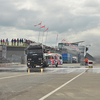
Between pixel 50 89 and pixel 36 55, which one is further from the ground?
pixel 36 55

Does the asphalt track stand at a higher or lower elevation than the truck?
lower

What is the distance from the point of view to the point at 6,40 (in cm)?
7200

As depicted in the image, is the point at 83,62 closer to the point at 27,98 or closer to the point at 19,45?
the point at 19,45

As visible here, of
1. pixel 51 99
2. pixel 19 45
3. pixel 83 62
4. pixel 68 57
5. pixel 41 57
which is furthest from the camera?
pixel 68 57

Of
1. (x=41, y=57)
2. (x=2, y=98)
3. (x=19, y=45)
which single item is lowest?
(x=2, y=98)

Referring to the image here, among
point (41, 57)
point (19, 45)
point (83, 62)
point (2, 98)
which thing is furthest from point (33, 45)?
point (19, 45)

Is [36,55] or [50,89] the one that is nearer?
[50,89]

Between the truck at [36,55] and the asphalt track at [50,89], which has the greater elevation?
the truck at [36,55]

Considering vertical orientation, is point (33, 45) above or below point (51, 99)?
above

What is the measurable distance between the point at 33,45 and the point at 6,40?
1500 inches

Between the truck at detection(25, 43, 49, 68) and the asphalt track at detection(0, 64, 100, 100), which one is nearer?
the asphalt track at detection(0, 64, 100, 100)

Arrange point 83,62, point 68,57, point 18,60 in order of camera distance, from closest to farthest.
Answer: point 83,62
point 18,60
point 68,57

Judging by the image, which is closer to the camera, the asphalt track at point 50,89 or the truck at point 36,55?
the asphalt track at point 50,89

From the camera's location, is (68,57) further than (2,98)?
Yes
